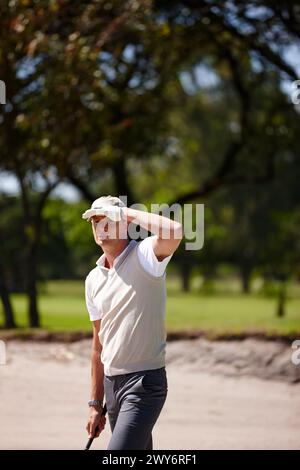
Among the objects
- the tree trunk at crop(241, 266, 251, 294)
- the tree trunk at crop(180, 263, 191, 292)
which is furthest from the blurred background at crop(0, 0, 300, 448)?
the tree trunk at crop(241, 266, 251, 294)

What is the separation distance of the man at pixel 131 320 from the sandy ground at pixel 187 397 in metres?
3.48

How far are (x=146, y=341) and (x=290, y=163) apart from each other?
45.6 metres

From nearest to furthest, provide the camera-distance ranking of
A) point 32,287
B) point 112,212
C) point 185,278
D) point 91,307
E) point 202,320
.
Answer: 1. point 112,212
2. point 91,307
3. point 32,287
4. point 202,320
5. point 185,278

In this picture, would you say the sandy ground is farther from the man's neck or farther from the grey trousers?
the man's neck

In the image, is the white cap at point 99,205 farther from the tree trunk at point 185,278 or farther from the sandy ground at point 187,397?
Result: the tree trunk at point 185,278

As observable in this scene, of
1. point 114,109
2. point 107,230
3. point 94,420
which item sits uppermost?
point 107,230

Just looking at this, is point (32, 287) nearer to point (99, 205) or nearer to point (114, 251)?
point (114, 251)

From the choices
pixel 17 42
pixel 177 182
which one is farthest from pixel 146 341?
pixel 177 182

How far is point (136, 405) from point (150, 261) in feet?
2.49

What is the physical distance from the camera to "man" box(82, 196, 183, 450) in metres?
4.78

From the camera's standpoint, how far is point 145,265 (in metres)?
4.81

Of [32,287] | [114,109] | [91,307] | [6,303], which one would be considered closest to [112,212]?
[91,307]

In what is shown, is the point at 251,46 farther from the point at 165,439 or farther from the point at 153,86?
the point at 165,439

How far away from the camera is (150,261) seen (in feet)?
15.7
